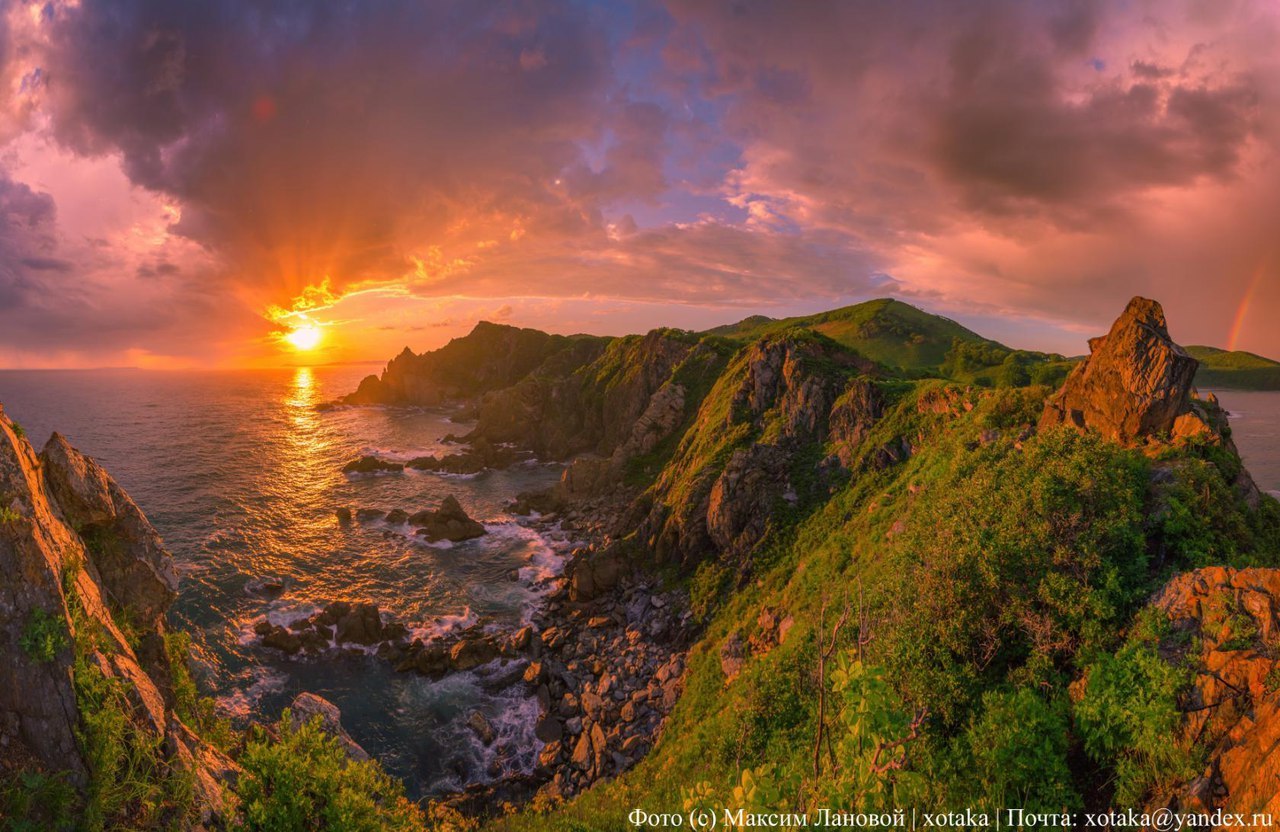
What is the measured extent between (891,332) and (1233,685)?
11281 cm

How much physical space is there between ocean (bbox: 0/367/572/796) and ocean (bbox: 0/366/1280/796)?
0.44 ft

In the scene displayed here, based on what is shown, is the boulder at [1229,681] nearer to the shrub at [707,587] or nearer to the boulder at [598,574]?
the shrub at [707,587]

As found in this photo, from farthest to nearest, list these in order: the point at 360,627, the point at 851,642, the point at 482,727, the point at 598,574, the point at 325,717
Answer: the point at 598,574
the point at 360,627
the point at 482,727
the point at 325,717
the point at 851,642

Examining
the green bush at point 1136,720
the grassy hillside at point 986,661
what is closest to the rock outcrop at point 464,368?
the grassy hillside at point 986,661

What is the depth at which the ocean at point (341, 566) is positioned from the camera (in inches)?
1227

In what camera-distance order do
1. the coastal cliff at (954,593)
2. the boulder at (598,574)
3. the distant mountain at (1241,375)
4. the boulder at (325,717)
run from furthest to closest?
the distant mountain at (1241,375) < the boulder at (598,574) < the boulder at (325,717) < the coastal cliff at (954,593)

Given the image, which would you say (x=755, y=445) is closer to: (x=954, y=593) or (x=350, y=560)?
(x=954, y=593)

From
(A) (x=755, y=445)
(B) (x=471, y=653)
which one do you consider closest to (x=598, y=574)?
(B) (x=471, y=653)

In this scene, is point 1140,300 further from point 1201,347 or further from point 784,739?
point 1201,347

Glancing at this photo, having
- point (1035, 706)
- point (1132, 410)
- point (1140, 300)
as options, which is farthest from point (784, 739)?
point (1140, 300)

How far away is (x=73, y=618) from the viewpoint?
45.1 ft

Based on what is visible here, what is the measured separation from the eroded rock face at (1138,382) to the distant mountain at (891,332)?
5471 centimetres

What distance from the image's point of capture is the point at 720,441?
49875 millimetres

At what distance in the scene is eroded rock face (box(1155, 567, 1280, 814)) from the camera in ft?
28.2
